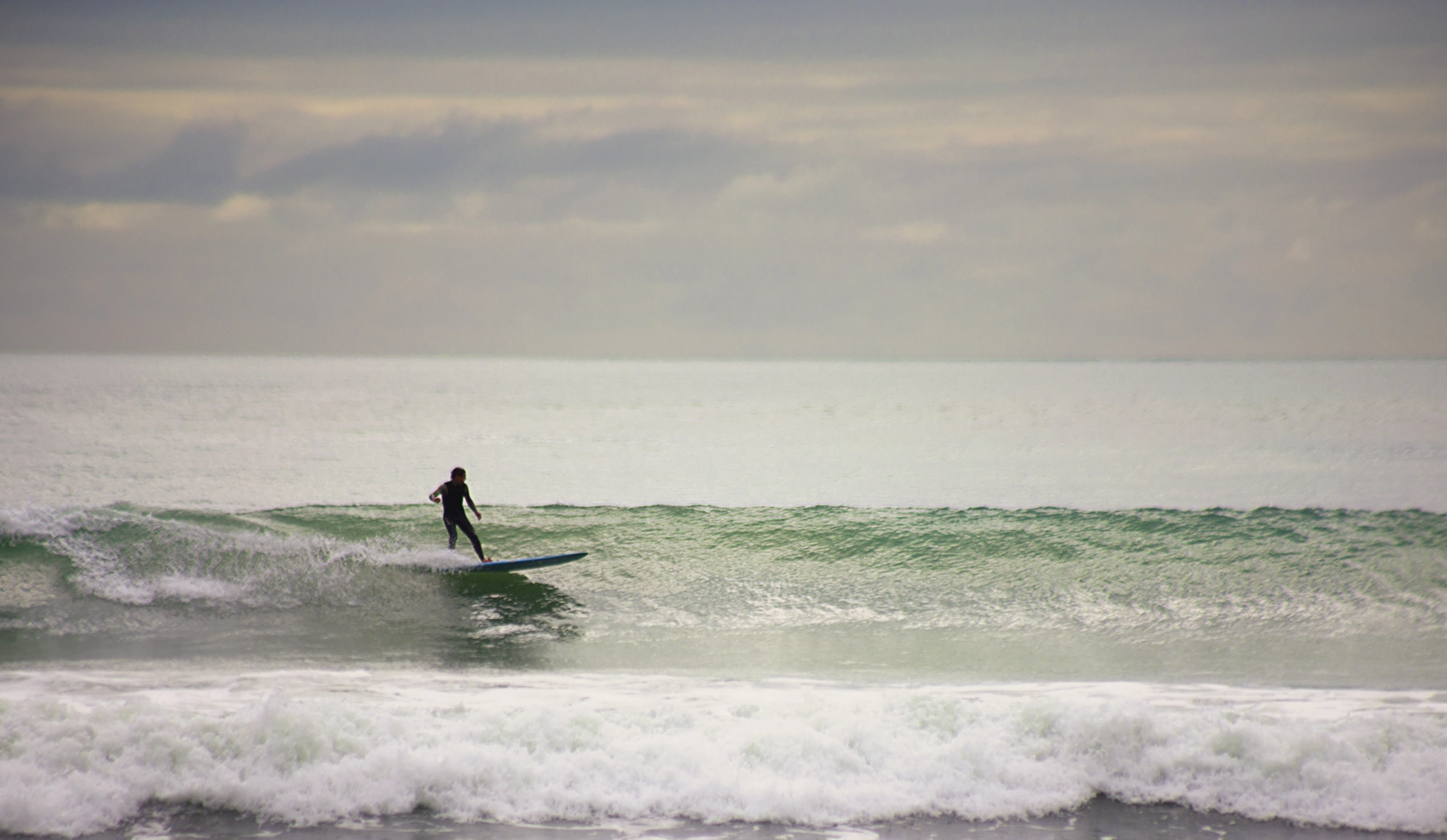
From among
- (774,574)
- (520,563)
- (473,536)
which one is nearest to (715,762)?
(520,563)

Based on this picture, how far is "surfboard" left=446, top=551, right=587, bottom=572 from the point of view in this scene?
14.2m

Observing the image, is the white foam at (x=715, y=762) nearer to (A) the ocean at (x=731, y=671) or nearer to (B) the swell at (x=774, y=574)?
(A) the ocean at (x=731, y=671)

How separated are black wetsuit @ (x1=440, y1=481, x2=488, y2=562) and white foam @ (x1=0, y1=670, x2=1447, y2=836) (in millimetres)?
6501

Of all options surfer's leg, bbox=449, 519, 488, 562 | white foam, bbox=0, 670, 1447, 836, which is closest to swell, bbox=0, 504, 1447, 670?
surfer's leg, bbox=449, 519, 488, 562

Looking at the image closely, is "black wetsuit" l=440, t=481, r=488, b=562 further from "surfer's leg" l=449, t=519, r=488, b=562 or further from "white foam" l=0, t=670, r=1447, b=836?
"white foam" l=0, t=670, r=1447, b=836

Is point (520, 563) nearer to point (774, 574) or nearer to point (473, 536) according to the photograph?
point (473, 536)

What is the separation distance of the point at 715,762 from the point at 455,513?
8.56 metres

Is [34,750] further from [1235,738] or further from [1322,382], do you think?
[1322,382]

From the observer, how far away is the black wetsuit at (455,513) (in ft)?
47.3

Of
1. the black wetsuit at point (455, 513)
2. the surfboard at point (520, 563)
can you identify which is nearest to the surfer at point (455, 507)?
the black wetsuit at point (455, 513)

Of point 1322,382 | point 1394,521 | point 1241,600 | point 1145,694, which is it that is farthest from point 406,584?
point 1322,382

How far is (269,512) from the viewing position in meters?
18.4

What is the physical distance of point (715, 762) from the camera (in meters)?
7.18

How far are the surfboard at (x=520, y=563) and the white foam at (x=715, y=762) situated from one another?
6.02m
